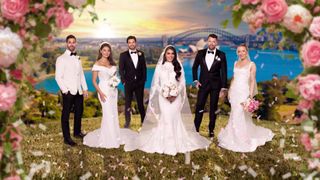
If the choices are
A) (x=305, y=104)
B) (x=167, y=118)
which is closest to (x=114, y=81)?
(x=167, y=118)

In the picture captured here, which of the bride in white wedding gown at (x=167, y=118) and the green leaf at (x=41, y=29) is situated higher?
the green leaf at (x=41, y=29)

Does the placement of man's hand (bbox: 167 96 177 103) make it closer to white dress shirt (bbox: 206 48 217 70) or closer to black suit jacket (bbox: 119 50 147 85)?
white dress shirt (bbox: 206 48 217 70)

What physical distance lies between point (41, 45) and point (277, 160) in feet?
22.9

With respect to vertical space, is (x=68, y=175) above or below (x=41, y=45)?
below

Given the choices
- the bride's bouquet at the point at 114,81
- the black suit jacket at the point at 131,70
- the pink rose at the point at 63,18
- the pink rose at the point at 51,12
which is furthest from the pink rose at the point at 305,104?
the black suit jacket at the point at 131,70

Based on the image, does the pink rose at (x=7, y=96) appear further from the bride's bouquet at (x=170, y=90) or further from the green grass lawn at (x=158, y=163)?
the bride's bouquet at (x=170, y=90)

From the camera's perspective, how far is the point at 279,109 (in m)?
19.0

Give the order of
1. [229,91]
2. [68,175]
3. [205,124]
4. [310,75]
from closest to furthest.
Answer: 1. [310,75]
2. [68,175]
3. [229,91]
4. [205,124]

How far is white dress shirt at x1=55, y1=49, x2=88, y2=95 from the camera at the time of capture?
37.3 ft

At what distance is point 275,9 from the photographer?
5.44m

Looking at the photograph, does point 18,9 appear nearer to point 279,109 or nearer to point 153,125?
point 153,125

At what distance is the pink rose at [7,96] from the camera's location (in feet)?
17.1

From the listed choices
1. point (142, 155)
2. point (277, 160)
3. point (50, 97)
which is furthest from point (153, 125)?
point (50, 97)

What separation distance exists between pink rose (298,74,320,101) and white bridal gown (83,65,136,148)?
691 cm
